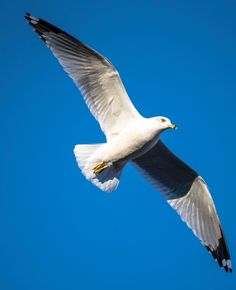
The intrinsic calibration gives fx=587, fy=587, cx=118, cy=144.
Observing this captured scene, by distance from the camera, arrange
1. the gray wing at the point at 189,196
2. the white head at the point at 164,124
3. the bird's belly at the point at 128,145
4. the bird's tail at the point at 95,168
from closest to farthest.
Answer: the white head at the point at 164,124 < the bird's belly at the point at 128,145 < the bird's tail at the point at 95,168 < the gray wing at the point at 189,196

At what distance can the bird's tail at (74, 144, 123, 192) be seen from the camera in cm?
696

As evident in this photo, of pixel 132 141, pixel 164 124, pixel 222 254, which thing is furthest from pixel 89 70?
pixel 222 254

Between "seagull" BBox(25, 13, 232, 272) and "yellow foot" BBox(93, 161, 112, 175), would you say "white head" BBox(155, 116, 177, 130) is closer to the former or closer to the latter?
"seagull" BBox(25, 13, 232, 272)

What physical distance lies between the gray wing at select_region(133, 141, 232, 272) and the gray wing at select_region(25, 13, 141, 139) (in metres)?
0.96

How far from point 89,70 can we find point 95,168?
1.16m

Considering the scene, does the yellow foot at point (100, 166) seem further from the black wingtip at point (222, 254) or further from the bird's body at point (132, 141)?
the black wingtip at point (222, 254)

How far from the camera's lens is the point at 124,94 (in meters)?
6.85

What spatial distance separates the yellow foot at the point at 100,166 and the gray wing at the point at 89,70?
565 mm

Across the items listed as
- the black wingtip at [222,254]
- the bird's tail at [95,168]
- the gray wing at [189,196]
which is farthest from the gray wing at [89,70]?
the black wingtip at [222,254]

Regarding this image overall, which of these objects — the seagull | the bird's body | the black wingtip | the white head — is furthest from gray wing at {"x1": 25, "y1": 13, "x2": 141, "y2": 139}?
the black wingtip

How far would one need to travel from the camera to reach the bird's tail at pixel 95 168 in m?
6.96

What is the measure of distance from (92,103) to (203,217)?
212cm

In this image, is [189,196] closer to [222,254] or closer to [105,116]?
[222,254]

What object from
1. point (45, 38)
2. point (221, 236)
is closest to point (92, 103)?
point (45, 38)
